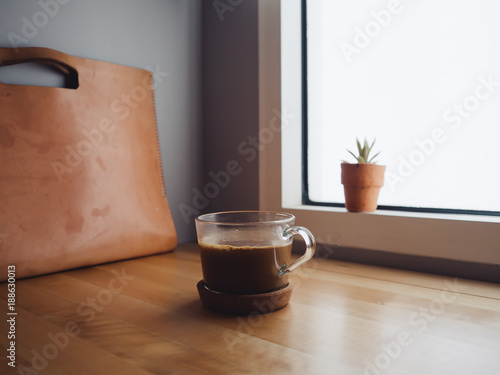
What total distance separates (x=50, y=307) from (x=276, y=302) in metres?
0.34

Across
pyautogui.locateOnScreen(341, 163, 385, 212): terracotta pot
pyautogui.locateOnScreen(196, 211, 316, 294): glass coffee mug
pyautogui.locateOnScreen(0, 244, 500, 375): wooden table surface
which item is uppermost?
pyautogui.locateOnScreen(341, 163, 385, 212): terracotta pot

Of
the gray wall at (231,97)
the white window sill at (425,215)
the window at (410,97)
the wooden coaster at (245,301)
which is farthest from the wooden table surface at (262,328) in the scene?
the gray wall at (231,97)

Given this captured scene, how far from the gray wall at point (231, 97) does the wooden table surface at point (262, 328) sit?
0.40m

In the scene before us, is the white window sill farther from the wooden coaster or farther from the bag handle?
the bag handle

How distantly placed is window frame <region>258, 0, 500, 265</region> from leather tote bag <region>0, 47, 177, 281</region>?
276 millimetres

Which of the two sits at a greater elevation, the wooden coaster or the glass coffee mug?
the glass coffee mug

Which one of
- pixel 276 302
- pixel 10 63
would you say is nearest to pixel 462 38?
pixel 276 302

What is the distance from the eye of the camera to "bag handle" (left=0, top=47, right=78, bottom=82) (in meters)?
0.76

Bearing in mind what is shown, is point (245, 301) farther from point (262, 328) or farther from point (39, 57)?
point (39, 57)

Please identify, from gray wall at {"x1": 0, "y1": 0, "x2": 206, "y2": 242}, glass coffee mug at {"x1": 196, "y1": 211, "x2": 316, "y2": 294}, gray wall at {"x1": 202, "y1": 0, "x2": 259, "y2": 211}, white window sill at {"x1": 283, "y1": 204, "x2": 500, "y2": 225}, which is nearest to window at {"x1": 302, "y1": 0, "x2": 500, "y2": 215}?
white window sill at {"x1": 283, "y1": 204, "x2": 500, "y2": 225}

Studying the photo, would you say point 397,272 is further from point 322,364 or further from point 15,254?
point 15,254

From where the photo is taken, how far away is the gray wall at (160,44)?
86 cm

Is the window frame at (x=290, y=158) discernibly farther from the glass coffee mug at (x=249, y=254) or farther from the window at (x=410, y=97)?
the glass coffee mug at (x=249, y=254)

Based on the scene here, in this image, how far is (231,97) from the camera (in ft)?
3.65
